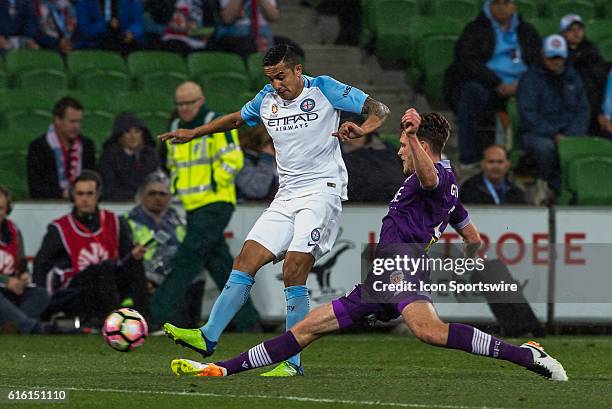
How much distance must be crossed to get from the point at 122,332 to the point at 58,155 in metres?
4.29

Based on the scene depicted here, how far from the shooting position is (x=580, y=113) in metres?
15.6

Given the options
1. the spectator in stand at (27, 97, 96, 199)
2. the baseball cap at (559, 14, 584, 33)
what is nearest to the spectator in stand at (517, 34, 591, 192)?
the baseball cap at (559, 14, 584, 33)

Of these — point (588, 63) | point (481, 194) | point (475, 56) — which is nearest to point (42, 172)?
point (481, 194)

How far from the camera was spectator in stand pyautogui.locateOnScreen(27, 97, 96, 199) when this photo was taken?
13.9 meters

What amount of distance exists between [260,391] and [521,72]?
29.0ft

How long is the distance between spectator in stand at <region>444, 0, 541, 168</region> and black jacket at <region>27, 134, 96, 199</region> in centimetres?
426

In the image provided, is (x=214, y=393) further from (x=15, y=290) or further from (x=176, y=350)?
(x=15, y=290)

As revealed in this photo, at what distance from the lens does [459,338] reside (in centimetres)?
825

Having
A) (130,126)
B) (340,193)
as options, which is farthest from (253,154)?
(340,193)

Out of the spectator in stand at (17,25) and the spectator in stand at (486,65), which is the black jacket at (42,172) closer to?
the spectator in stand at (17,25)

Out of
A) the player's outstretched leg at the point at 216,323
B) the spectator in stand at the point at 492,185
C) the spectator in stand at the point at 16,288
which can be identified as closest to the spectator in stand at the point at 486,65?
the spectator in stand at the point at 492,185

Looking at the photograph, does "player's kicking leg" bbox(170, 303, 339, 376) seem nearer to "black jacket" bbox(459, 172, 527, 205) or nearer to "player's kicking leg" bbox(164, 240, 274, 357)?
"player's kicking leg" bbox(164, 240, 274, 357)

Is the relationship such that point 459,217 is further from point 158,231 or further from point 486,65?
point 486,65

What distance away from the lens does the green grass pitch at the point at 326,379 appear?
7617mm
